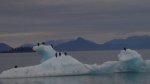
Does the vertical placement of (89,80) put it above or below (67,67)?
below

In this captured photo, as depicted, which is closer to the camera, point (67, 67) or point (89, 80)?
point (89, 80)

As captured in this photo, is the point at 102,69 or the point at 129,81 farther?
the point at 102,69

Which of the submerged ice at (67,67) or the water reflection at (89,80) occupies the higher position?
the submerged ice at (67,67)

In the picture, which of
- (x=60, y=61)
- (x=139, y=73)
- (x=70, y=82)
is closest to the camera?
(x=70, y=82)

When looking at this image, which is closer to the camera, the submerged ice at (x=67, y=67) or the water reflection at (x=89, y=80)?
the water reflection at (x=89, y=80)

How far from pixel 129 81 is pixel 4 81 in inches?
500

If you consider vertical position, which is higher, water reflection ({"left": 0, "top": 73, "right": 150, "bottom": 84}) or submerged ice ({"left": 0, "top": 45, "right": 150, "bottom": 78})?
submerged ice ({"left": 0, "top": 45, "right": 150, "bottom": 78})

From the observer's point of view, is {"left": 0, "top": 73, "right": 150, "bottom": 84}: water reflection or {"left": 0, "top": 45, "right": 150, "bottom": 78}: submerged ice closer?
{"left": 0, "top": 73, "right": 150, "bottom": 84}: water reflection

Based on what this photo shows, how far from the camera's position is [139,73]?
53344mm

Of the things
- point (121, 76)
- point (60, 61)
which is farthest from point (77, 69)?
point (121, 76)

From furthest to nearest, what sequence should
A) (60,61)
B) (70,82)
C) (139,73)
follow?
1. (139,73)
2. (60,61)
3. (70,82)

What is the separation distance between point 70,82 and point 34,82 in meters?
3.61

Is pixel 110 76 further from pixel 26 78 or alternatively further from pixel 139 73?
pixel 26 78

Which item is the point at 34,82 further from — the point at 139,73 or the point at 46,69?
the point at 139,73
